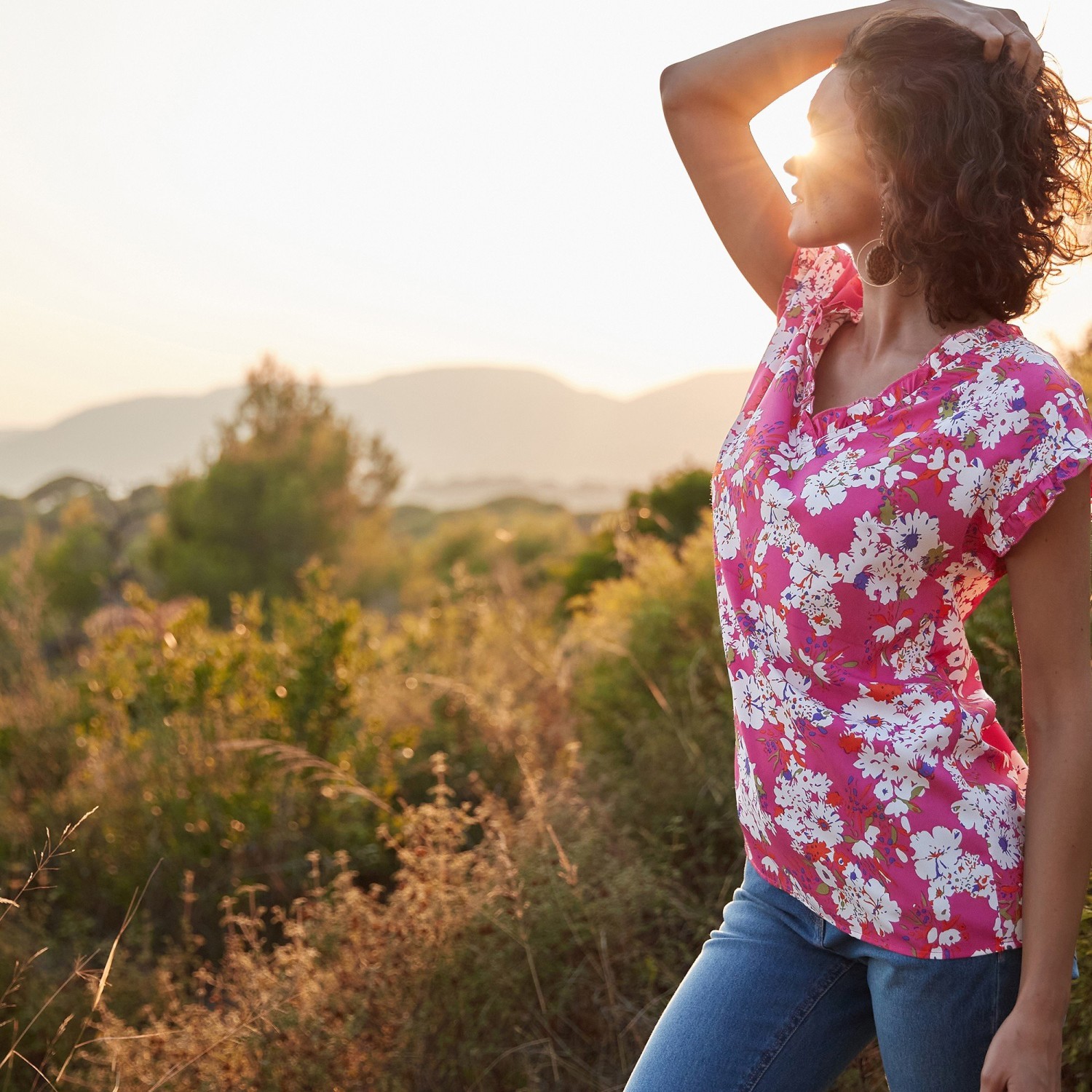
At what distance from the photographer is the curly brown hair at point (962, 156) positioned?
48.2 inches

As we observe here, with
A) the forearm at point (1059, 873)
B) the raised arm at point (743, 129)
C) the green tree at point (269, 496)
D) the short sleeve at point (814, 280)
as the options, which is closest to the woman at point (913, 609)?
the forearm at point (1059, 873)

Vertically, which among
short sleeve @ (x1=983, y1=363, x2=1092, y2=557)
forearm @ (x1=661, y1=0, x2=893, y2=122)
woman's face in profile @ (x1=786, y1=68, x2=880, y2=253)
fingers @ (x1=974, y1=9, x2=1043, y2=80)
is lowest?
short sleeve @ (x1=983, y1=363, x2=1092, y2=557)

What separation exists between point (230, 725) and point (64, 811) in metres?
0.99

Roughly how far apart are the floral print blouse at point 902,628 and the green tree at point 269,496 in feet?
57.3

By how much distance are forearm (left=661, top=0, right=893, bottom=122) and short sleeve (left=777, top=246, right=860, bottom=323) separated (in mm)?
290

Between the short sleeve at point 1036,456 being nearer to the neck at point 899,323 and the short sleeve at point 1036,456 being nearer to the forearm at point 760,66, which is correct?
the neck at point 899,323

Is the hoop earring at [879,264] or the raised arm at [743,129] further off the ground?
the raised arm at [743,129]

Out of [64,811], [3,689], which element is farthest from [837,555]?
[3,689]

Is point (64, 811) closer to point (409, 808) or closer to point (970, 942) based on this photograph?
point (409, 808)

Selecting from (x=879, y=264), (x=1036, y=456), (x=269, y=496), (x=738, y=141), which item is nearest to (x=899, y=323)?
(x=879, y=264)

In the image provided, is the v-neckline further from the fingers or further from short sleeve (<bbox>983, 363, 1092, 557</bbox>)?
the fingers

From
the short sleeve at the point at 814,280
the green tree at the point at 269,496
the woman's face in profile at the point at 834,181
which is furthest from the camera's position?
the green tree at the point at 269,496

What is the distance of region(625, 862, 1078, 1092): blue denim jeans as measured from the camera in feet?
4.02

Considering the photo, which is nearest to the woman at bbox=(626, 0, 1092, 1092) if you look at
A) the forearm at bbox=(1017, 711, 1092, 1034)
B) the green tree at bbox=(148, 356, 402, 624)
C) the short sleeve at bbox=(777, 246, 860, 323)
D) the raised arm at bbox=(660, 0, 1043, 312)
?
the forearm at bbox=(1017, 711, 1092, 1034)
